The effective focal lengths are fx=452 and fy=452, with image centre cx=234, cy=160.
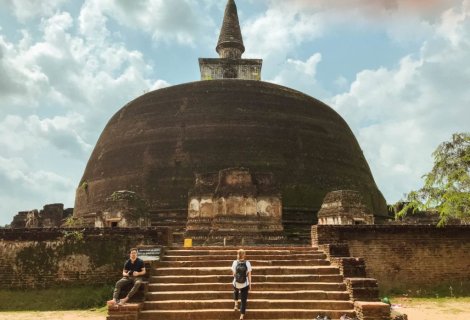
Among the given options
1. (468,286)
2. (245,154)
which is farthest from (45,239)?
(468,286)

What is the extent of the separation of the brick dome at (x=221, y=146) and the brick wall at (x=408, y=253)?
5.99 metres

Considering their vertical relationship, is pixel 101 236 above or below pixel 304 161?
below

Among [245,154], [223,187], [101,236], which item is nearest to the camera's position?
[101,236]

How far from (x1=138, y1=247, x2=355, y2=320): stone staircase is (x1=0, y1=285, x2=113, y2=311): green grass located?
5.89ft

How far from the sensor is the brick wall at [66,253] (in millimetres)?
10141

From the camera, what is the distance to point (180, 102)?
19.2 m

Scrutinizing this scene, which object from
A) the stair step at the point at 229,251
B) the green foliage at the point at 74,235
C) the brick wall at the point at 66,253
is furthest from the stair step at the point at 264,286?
the green foliage at the point at 74,235

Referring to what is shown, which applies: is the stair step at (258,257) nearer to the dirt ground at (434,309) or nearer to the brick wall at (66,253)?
the brick wall at (66,253)

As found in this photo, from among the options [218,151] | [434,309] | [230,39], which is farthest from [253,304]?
[230,39]

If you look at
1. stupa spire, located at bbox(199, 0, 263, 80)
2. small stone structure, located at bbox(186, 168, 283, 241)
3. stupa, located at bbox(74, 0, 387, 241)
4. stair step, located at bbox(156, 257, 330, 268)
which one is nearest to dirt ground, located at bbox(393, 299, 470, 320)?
stair step, located at bbox(156, 257, 330, 268)

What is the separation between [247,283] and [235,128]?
1135 cm

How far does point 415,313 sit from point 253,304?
3.12 m

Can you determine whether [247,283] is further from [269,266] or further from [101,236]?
[101,236]

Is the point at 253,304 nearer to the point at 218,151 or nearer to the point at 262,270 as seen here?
the point at 262,270
